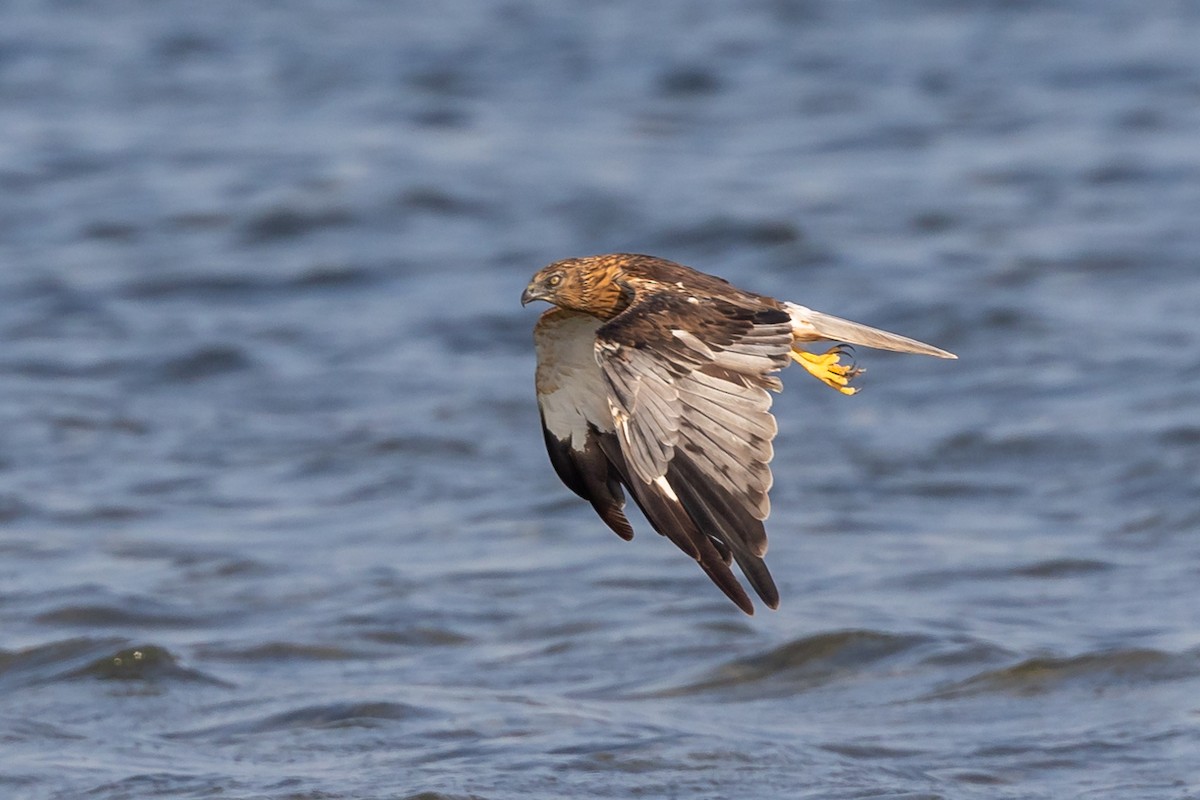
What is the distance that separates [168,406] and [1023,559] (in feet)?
17.4

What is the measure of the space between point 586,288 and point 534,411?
498 centimetres

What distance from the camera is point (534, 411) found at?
38.1 ft

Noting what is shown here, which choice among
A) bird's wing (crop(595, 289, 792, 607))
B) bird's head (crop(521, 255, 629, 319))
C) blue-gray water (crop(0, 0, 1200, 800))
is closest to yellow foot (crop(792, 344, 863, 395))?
bird's head (crop(521, 255, 629, 319))

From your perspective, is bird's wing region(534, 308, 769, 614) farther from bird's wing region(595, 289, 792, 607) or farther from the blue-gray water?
the blue-gray water

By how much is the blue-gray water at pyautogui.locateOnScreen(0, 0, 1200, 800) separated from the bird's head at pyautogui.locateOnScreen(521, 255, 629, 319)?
69.5 inches

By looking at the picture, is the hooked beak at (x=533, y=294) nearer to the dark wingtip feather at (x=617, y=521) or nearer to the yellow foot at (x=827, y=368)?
the dark wingtip feather at (x=617, y=521)

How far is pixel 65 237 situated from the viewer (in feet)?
49.7

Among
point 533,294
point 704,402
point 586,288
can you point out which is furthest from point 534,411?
point 704,402

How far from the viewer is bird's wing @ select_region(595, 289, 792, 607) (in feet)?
18.1

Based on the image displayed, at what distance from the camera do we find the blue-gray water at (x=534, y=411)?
7.69m

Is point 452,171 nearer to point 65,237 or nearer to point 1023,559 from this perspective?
point 65,237

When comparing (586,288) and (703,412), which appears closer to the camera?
(703,412)

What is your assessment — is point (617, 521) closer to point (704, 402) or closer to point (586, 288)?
point (586, 288)

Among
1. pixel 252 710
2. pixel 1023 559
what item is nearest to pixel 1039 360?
pixel 1023 559
